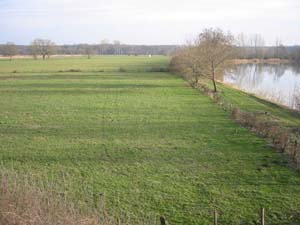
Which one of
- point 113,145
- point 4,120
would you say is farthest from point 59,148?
point 4,120

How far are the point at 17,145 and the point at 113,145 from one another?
4.22m

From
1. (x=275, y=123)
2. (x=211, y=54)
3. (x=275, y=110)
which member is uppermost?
(x=211, y=54)

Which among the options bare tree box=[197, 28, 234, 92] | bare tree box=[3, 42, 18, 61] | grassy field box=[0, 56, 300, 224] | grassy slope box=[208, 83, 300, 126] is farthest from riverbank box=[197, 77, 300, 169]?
bare tree box=[3, 42, 18, 61]

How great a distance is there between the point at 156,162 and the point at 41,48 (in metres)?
122

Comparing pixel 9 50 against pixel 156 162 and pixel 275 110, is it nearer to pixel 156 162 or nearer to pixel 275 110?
pixel 275 110

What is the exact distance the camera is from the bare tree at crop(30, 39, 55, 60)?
12631cm

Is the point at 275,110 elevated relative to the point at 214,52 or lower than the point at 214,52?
lower

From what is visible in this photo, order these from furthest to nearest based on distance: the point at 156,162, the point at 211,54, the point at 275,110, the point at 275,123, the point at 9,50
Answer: the point at 9,50 → the point at 211,54 → the point at 275,110 → the point at 275,123 → the point at 156,162

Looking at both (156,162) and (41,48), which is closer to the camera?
(156,162)

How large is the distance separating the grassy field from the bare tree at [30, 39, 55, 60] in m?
107

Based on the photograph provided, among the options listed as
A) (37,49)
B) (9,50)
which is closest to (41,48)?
(37,49)

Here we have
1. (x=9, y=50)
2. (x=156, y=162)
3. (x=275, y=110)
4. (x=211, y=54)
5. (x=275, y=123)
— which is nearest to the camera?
(x=156, y=162)

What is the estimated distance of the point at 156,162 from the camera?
545 inches

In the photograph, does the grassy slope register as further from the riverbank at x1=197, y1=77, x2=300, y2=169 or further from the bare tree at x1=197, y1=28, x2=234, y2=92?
the bare tree at x1=197, y1=28, x2=234, y2=92
